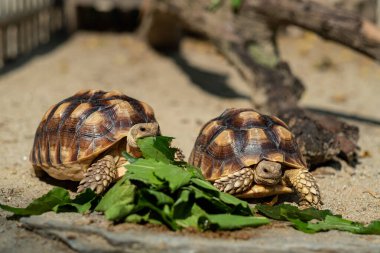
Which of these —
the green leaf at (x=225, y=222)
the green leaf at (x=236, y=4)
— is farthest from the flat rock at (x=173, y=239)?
the green leaf at (x=236, y=4)

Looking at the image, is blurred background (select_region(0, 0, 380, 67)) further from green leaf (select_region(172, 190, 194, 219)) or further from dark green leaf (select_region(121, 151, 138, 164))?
green leaf (select_region(172, 190, 194, 219))

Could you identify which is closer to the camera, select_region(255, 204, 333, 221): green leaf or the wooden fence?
select_region(255, 204, 333, 221): green leaf

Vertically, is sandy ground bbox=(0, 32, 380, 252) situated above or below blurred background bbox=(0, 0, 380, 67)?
below

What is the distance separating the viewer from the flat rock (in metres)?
3.06

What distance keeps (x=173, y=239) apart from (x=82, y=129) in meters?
1.25

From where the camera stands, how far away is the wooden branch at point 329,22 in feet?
21.1

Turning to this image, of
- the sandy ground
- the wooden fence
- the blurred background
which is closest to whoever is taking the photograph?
the sandy ground

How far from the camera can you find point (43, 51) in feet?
30.5

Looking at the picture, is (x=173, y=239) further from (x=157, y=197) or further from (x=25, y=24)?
(x=25, y=24)

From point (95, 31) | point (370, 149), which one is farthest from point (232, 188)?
point (95, 31)

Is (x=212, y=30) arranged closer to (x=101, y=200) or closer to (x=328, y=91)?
(x=328, y=91)

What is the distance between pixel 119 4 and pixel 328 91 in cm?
349

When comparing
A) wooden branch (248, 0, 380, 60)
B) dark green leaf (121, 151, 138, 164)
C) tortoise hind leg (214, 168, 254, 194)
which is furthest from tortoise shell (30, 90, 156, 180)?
wooden branch (248, 0, 380, 60)

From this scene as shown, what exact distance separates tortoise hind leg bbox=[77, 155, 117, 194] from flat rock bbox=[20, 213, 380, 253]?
386mm
